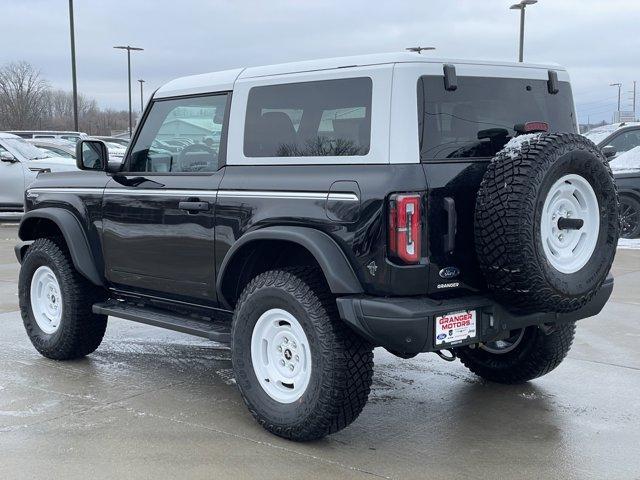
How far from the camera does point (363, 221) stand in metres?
A: 3.59

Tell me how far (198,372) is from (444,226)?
2.27 metres

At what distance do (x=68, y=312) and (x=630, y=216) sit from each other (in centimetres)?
923

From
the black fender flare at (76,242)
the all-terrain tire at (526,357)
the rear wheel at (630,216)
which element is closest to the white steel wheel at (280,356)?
the all-terrain tire at (526,357)

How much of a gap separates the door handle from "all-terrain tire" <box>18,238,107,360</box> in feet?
4.19

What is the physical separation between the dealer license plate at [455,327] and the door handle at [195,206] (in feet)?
4.90

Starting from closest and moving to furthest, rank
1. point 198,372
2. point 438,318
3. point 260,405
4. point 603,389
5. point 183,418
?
point 438,318 < point 260,405 < point 183,418 < point 603,389 < point 198,372

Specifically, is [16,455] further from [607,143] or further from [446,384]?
[607,143]

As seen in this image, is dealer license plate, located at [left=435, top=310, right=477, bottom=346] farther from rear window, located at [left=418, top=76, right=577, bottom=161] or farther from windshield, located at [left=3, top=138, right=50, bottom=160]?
windshield, located at [left=3, top=138, right=50, bottom=160]

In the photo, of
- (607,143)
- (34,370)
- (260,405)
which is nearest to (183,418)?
(260,405)

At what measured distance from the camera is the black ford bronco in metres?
3.56

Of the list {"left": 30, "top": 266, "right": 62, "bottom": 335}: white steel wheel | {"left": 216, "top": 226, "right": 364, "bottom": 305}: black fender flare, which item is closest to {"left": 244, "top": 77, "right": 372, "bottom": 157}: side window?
{"left": 216, "top": 226, "right": 364, "bottom": 305}: black fender flare

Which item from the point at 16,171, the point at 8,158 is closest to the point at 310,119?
the point at 16,171

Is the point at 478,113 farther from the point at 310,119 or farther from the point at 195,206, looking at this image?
the point at 195,206

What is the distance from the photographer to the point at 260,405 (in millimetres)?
4027
